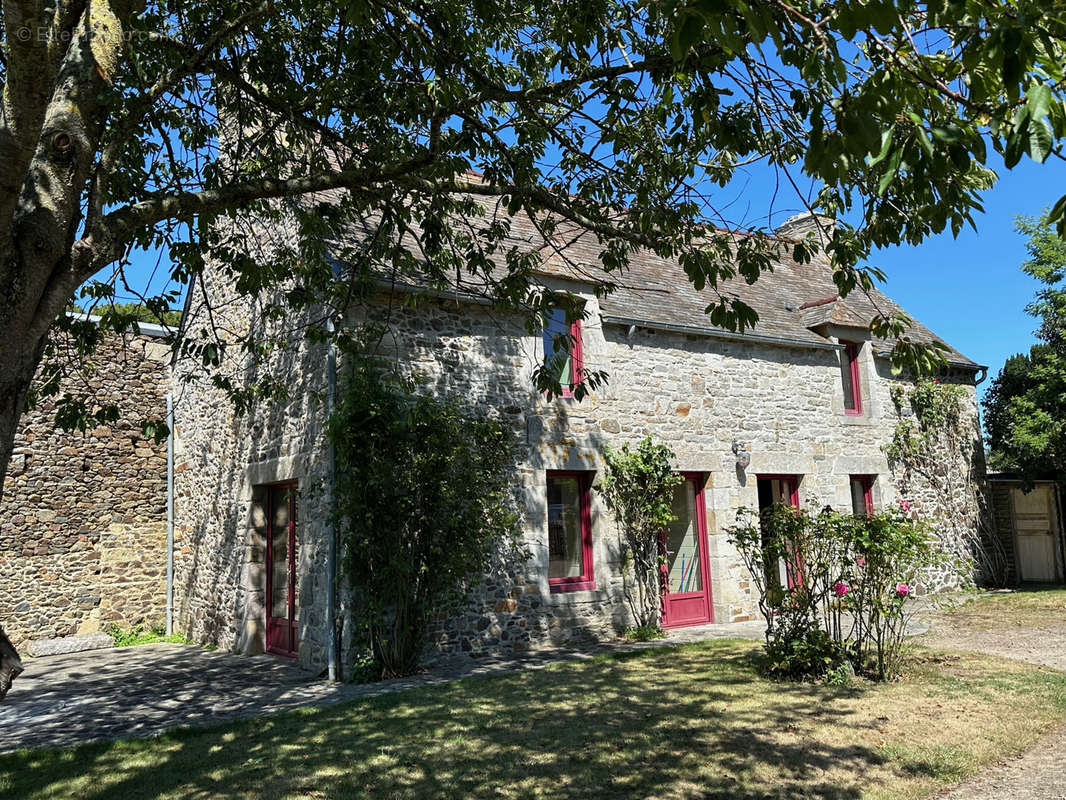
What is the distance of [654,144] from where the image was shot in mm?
6699

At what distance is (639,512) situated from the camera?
10.7m

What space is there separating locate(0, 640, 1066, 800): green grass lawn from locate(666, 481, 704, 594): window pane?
12.5 ft

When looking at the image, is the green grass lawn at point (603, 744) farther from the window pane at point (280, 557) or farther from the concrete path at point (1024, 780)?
the window pane at point (280, 557)

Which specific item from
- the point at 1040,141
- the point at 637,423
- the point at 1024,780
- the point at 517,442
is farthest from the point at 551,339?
the point at 1040,141

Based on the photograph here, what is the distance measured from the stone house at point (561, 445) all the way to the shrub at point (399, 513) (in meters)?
0.39

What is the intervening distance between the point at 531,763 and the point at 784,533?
3.52 m

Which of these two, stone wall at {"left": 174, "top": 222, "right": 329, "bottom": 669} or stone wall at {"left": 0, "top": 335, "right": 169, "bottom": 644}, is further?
stone wall at {"left": 0, "top": 335, "right": 169, "bottom": 644}

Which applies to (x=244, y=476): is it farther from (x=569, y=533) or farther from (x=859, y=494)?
(x=859, y=494)

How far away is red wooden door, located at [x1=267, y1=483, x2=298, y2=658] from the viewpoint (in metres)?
9.97

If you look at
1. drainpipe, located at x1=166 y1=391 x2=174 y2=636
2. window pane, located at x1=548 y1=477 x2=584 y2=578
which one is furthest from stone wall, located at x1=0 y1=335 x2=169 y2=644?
window pane, located at x1=548 y1=477 x2=584 y2=578

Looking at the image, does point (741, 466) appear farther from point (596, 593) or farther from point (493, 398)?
point (493, 398)

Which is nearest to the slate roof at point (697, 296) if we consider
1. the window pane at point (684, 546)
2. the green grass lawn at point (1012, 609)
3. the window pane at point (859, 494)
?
the window pane at point (859, 494)

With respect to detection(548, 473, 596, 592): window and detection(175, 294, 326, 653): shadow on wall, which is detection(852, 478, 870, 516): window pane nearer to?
detection(548, 473, 596, 592): window

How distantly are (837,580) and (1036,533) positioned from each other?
36.7 ft
